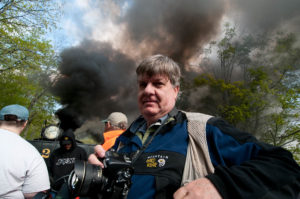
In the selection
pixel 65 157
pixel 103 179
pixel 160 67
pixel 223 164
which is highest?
pixel 160 67

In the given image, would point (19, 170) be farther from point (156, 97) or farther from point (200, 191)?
point (200, 191)

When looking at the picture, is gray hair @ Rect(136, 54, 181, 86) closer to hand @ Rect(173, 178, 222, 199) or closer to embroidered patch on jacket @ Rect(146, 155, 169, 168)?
embroidered patch on jacket @ Rect(146, 155, 169, 168)

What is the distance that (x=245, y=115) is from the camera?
12312mm

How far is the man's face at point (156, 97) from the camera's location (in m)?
1.38

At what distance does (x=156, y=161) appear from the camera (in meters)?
1.05

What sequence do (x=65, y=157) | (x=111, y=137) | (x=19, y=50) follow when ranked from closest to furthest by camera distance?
(x=111, y=137), (x=65, y=157), (x=19, y=50)

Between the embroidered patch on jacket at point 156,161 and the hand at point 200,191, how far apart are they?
0.29m

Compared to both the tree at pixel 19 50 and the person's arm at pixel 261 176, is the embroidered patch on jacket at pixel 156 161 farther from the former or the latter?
the tree at pixel 19 50

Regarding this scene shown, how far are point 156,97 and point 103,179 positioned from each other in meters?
0.65

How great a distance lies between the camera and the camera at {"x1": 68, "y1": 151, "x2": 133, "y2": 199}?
3.15 ft

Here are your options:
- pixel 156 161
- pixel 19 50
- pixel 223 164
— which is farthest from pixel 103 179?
pixel 19 50

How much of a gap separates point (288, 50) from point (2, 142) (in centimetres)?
1526

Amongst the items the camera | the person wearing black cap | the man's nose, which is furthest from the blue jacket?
the person wearing black cap

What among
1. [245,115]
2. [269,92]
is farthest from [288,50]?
[245,115]
